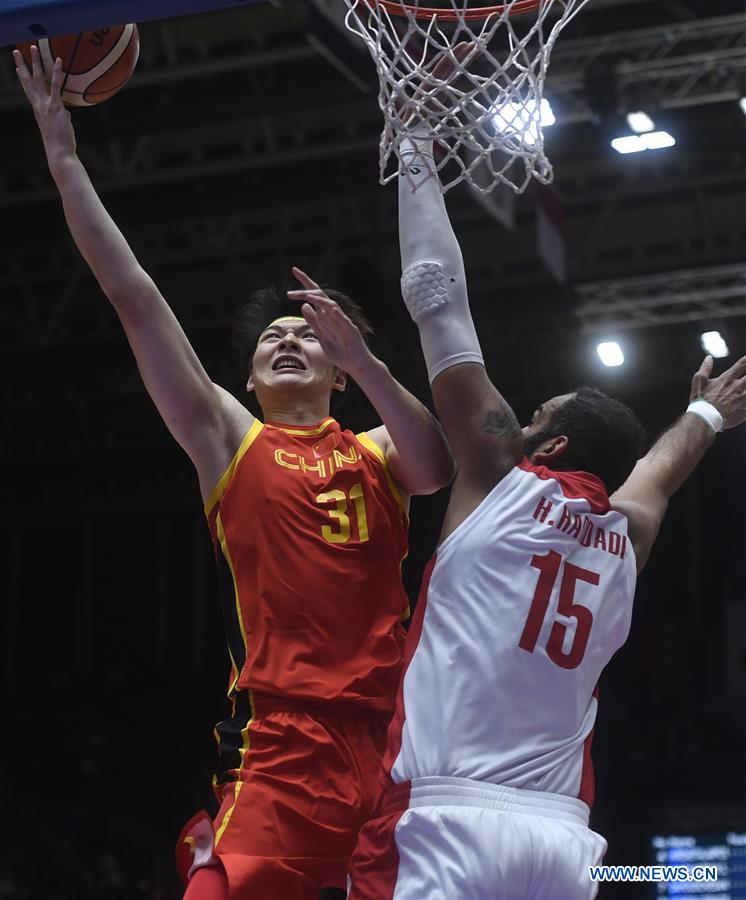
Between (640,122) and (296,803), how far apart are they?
704 cm

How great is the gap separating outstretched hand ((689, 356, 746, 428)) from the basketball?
1.78m

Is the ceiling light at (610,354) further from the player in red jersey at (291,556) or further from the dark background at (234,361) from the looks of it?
the player in red jersey at (291,556)

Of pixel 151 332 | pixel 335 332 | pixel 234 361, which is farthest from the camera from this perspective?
pixel 234 361

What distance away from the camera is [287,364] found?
3453mm

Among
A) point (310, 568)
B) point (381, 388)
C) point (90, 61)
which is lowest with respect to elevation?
point (310, 568)

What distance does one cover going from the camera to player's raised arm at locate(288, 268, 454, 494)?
2926 millimetres

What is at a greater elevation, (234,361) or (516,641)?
(234,361)

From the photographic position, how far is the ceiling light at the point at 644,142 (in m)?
8.97

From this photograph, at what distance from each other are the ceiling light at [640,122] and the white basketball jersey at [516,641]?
659 cm

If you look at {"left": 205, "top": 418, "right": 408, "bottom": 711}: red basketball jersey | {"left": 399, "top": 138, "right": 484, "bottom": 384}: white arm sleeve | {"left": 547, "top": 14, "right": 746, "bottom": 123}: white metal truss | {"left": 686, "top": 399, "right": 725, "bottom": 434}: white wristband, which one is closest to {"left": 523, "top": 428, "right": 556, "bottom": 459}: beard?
{"left": 399, "top": 138, "right": 484, "bottom": 384}: white arm sleeve

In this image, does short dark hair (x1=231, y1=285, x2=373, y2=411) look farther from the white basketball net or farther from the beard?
the beard

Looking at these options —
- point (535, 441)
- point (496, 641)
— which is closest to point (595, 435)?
point (535, 441)

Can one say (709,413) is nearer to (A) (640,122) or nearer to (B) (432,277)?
(B) (432,277)

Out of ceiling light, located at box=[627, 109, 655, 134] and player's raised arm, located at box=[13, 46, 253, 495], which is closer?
player's raised arm, located at box=[13, 46, 253, 495]
